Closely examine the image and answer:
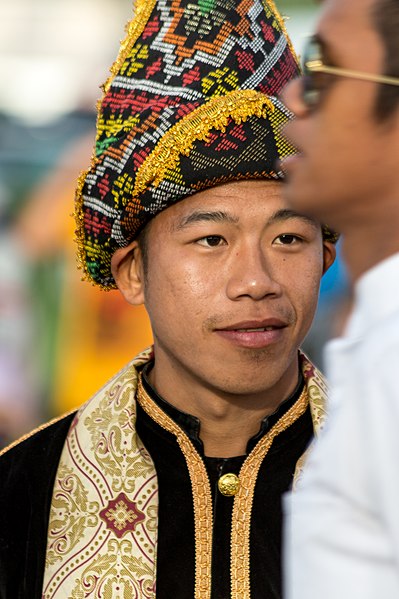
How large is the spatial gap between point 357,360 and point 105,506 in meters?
1.77

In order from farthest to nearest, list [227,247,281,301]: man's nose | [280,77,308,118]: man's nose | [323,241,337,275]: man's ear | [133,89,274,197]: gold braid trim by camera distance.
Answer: [323,241,337,275]: man's ear
[133,89,274,197]: gold braid trim
[227,247,281,301]: man's nose
[280,77,308,118]: man's nose

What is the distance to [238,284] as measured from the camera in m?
2.83

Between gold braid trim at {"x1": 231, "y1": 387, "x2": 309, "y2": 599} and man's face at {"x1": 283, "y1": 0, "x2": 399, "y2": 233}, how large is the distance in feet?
4.97

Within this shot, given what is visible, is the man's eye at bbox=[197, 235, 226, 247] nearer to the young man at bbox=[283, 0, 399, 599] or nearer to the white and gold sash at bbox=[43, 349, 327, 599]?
the white and gold sash at bbox=[43, 349, 327, 599]

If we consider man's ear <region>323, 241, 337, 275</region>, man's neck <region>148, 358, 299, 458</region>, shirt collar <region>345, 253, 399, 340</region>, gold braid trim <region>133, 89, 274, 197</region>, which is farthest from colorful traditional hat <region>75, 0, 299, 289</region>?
shirt collar <region>345, 253, 399, 340</region>

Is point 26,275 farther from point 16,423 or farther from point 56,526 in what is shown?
point 56,526

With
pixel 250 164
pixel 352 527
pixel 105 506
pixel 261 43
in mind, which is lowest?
pixel 352 527

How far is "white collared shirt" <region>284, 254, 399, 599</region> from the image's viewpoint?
4.28 feet

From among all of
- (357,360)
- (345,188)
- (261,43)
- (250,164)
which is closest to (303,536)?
(357,360)

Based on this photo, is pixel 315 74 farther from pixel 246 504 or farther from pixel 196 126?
pixel 246 504

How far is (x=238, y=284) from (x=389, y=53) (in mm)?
1370

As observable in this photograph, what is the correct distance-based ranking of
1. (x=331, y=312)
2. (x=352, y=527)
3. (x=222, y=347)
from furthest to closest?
1. (x=331, y=312)
2. (x=222, y=347)
3. (x=352, y=527)

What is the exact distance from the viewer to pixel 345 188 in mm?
1514

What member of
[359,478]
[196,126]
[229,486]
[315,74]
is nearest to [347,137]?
[315,74]
